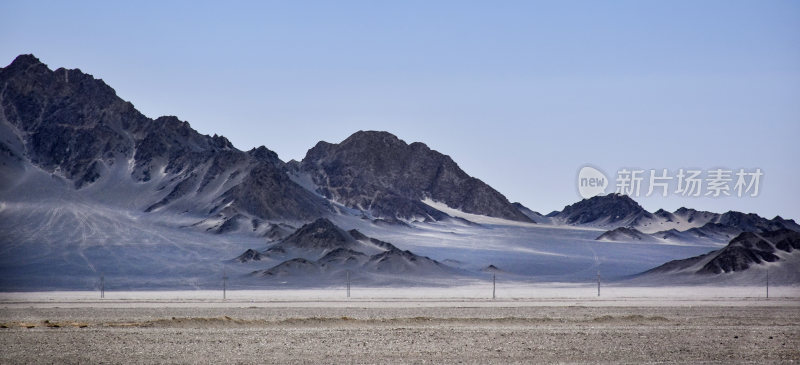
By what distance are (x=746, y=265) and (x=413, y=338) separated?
267ft

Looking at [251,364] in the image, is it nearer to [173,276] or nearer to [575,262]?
[173,276]

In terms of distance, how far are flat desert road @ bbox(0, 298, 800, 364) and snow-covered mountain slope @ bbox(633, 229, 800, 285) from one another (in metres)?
61.2

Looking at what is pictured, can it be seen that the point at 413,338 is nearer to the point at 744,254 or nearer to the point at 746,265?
the point at 746,265

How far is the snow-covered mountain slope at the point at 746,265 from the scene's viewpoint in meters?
100

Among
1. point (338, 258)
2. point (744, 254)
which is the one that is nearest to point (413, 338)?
point (744, 254)

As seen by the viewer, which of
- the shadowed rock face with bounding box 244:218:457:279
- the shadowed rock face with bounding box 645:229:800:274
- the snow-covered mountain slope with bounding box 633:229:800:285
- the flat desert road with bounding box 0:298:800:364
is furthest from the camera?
the shadowed rock face with bounding box 244:218:457:279

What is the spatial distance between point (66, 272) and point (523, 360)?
10779 centimetres

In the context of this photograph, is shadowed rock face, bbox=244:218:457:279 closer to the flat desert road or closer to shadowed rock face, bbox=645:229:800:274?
shadowed rock face, bbox=645:229:800:274

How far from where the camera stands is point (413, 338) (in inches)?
1182

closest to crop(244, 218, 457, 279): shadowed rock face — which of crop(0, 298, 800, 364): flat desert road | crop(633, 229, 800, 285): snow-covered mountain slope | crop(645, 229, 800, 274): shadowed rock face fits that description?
crop(633, 229, 800, 285): snow-covered mountain slope

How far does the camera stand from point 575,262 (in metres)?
166

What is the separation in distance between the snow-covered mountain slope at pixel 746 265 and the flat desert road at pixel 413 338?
61202 mm

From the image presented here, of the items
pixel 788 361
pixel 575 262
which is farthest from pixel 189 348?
pixel 575 262

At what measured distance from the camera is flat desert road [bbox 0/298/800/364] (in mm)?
25641
